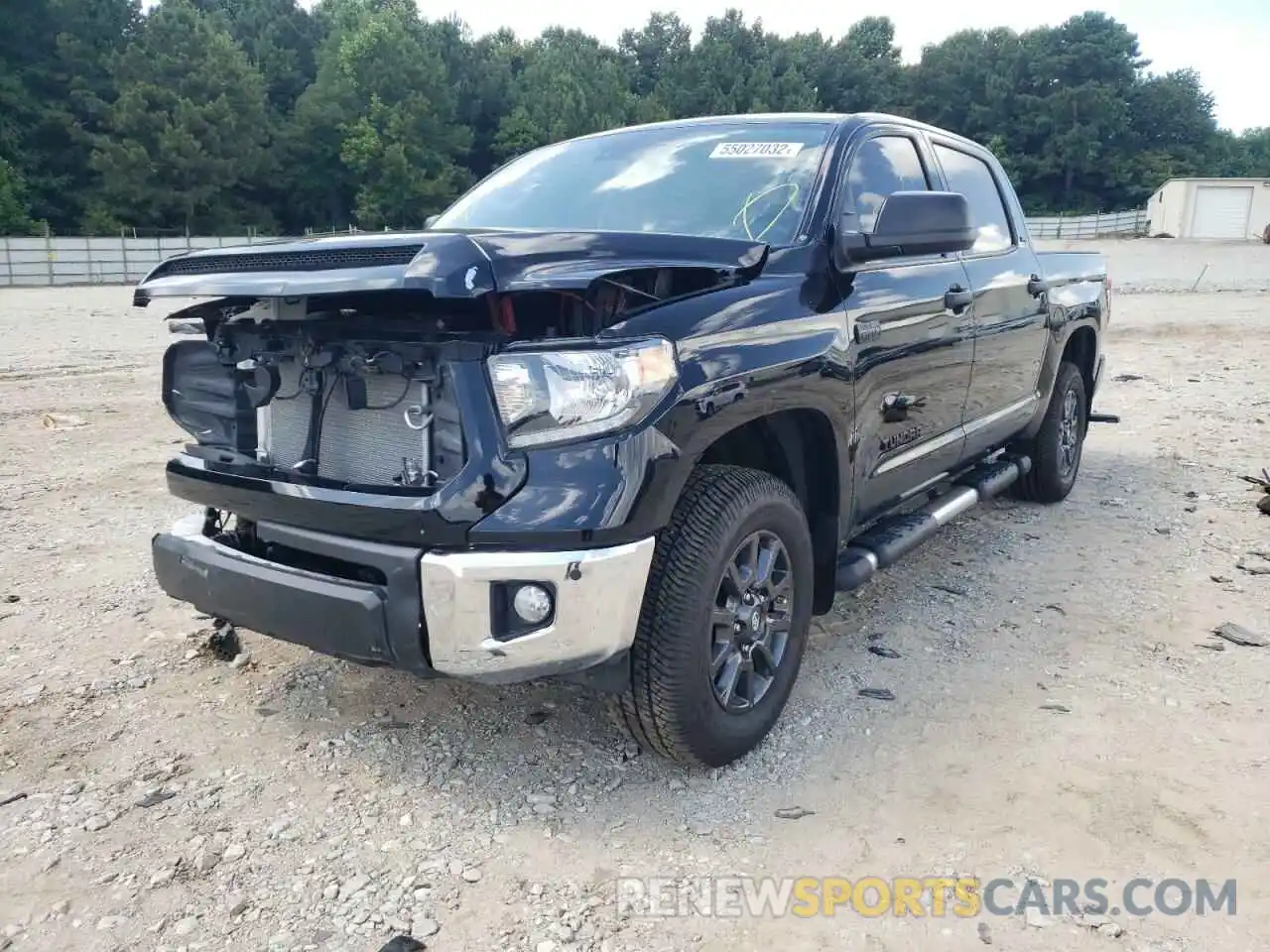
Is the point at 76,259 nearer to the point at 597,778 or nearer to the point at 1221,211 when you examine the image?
the point at 597,778

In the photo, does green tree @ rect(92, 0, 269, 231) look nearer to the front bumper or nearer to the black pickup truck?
the black pickup truck

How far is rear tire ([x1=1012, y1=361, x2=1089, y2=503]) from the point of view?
218 inches

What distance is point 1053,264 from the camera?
5328 mm

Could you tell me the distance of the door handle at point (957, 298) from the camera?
3.87 m

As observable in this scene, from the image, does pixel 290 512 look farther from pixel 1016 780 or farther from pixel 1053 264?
pixel 1053 264

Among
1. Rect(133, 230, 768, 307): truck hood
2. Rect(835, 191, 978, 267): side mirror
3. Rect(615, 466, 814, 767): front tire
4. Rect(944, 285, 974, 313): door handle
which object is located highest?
Rect(835, 191, 978, 267): side mirror

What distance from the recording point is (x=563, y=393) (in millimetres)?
2350

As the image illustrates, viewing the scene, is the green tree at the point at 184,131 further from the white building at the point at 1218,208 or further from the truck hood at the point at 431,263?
the truck hood at the point at 431,263

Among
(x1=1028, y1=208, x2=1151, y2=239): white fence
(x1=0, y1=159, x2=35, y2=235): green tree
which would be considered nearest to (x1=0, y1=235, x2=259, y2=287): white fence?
(x1=0, y1=159, x2=35, y2=235): green tree

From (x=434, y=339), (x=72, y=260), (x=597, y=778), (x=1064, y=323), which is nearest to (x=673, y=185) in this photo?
(x=434, y=339)

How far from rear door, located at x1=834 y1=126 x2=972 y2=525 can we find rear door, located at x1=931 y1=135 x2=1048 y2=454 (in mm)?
194

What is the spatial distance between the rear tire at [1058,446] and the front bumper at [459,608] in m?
3.82

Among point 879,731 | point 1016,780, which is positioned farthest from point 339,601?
point 1016,780

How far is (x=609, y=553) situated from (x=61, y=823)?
1.62 metres
